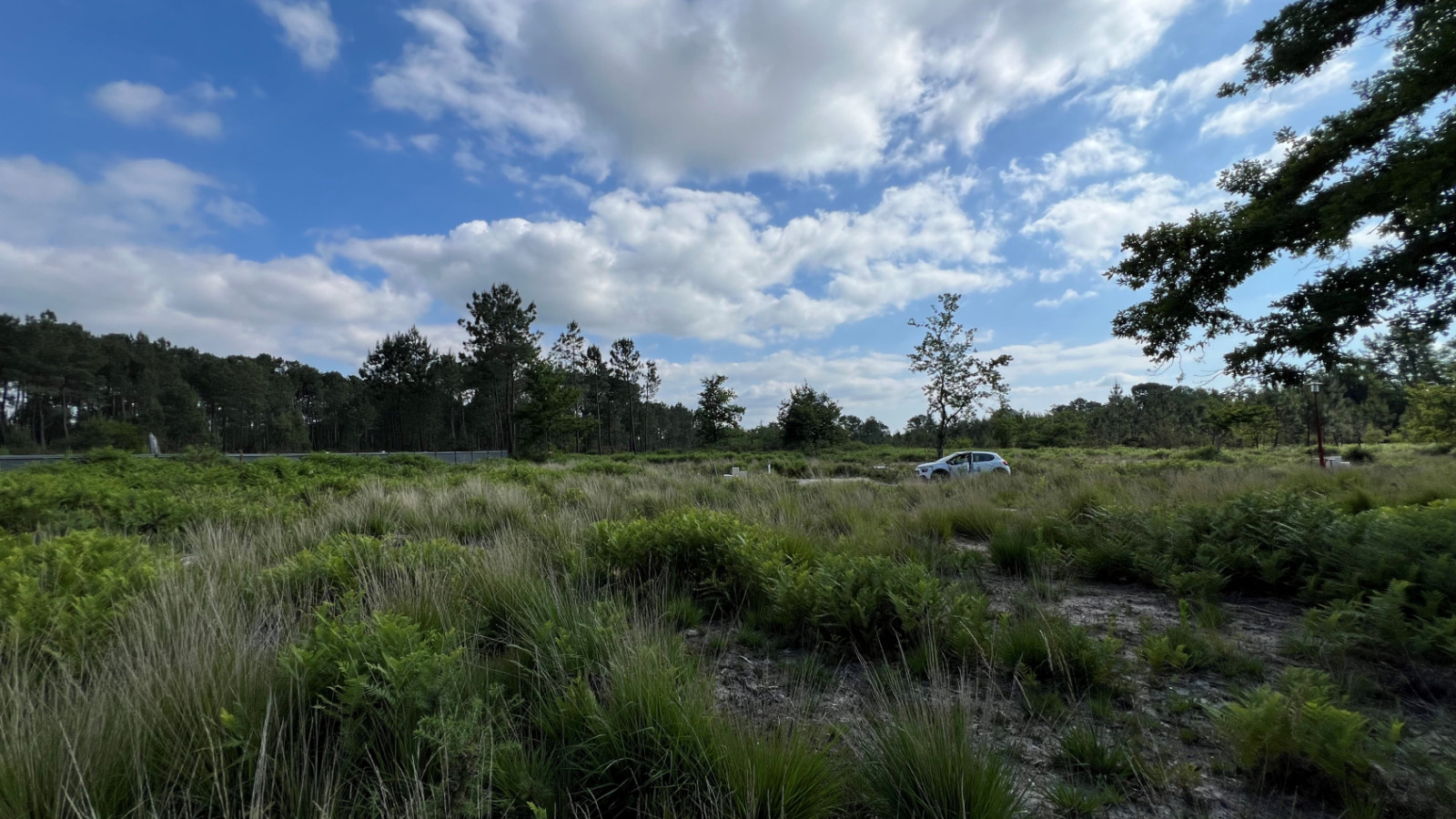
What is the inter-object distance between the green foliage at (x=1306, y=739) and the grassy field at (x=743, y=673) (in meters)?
0.01

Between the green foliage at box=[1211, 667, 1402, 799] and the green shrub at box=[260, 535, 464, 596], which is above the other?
the green shrub at box=[260, 535, 464, 596]

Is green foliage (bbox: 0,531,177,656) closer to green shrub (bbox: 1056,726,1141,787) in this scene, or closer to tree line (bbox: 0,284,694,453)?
green shrub (bbox: 1056,726,1141,787)

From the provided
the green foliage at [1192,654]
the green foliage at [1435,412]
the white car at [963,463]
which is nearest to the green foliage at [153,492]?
the green foliage at [1192,654]

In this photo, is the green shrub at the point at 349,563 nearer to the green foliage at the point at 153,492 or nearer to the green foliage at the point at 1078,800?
the green foliage at the point at 153,492

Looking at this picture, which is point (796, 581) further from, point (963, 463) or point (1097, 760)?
point (963, 463)

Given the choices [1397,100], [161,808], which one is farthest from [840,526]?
[1397,100]

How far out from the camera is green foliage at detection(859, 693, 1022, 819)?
63.7 inches

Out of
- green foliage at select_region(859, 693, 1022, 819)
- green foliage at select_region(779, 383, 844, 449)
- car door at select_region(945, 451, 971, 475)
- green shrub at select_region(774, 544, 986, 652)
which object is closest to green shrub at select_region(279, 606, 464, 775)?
green foliage at select_region(859, 693, 1022, 819)

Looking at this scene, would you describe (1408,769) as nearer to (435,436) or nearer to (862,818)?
(862,818)

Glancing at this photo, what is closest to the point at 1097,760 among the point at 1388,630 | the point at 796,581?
the point at 796,581

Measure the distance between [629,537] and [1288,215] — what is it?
856cm

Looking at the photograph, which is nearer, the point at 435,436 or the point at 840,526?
the point at 840,526

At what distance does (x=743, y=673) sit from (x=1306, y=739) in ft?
7.04

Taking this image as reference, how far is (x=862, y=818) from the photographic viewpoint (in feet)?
5.68
